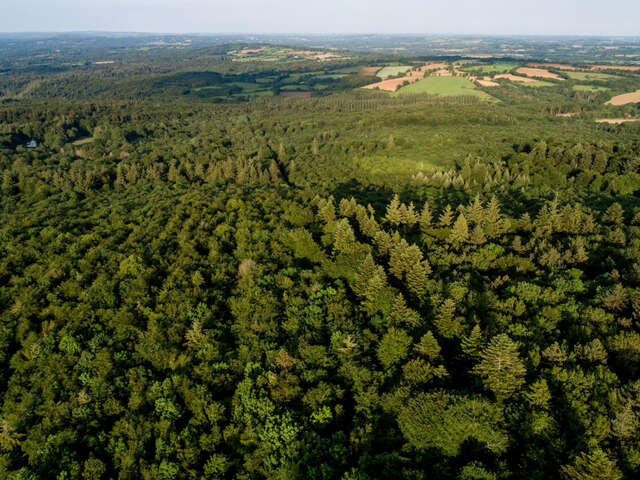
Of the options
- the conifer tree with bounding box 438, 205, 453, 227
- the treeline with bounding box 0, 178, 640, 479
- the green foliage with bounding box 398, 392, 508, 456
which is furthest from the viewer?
the conifer tree with bounding box 438, 205, 453, 227

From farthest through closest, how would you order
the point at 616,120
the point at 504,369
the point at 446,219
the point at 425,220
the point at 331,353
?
the point at 616,120 < the point at 425,220 < the point at 446,219 < the point at 331,353 < the point at 504,369

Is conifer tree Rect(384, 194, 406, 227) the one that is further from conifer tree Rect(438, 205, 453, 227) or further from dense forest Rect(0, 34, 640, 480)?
conifer tree Rect(438, 205, 453, 227)

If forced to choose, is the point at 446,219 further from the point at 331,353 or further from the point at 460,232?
the point at 331,353

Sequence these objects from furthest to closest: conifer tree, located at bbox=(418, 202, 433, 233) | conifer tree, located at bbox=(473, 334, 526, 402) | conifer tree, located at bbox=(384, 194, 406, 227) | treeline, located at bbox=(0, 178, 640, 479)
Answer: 1. conifer tree, located at bbox=(384, 194, 406, 227)
2. conifer tree, located at bbox=(418, 202, 433, 233)
3. conifer tree, located at bbox=(473, 334, 526, 402)
4. treeline, located at bbox=(0, 178, 640, 479)

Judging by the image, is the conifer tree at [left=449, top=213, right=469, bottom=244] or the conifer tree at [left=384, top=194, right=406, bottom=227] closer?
the conifer tree at [left=449, top=213, right=469, bottom=244]

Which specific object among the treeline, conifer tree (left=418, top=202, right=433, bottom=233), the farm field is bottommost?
the treeline

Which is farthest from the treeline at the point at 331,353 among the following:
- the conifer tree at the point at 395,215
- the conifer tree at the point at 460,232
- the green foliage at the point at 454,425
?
the conifer tree at the point at 395,215

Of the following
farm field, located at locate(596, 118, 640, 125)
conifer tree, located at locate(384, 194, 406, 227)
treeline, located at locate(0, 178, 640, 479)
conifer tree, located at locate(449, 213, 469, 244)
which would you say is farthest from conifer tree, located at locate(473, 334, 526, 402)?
farm field, located at locate(596, 118, 640, 125)

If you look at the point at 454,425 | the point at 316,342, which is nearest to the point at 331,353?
the point at 316,342

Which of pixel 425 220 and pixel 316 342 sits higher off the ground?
pixel 425 220

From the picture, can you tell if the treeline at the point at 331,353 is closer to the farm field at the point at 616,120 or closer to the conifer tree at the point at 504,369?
the conifer tree at the point at 504,369

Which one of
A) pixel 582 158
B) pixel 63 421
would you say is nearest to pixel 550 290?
pixel 63 421
